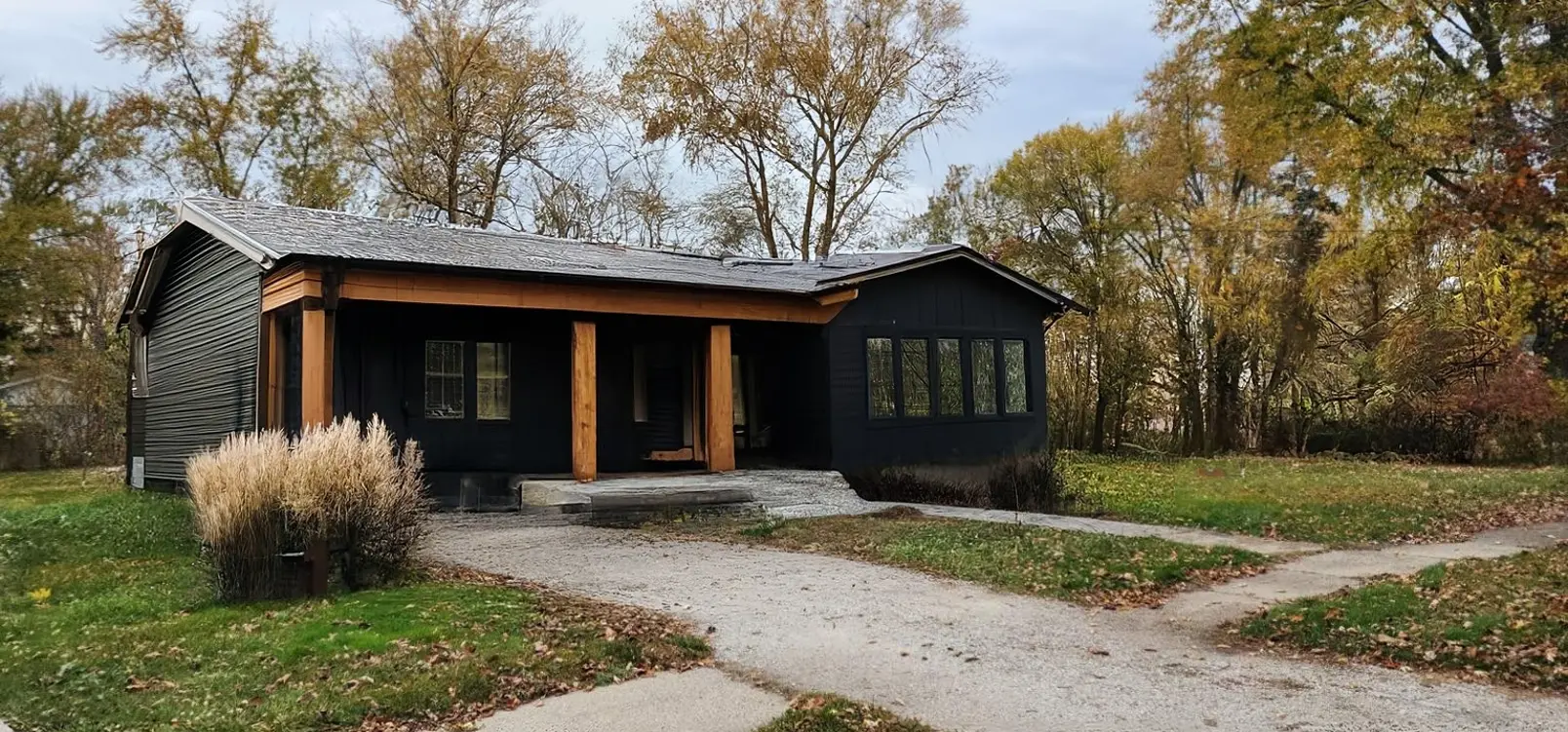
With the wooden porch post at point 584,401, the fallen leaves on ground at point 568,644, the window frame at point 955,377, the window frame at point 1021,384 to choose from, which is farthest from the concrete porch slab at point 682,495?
the window frame at point 1021,384

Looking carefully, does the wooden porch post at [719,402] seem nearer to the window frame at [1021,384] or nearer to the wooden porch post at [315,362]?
the wooden porch post at [315,362]

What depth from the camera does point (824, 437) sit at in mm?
15375

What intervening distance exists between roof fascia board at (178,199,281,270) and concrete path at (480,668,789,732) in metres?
7.80

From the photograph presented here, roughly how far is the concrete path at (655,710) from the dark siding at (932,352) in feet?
33.5

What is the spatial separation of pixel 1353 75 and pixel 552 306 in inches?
422

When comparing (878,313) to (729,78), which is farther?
(729,78)

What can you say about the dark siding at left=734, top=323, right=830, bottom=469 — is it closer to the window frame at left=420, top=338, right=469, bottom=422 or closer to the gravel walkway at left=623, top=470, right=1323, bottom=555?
the gravel walkway at left=623, top=470, right=1323, bottom=555

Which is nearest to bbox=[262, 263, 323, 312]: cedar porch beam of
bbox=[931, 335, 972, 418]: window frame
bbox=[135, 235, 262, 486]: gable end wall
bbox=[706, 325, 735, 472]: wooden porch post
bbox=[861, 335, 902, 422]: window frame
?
bbox=[135, 235, 262, 486]: gable end wall

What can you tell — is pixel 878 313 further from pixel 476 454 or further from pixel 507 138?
pixel 507 138

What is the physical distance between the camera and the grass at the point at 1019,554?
26.3 ft

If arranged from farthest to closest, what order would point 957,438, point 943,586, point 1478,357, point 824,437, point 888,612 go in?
1. point 1478,357
2. point 957,438
3. point 824,437
4. point 943,586
5. point 888,612

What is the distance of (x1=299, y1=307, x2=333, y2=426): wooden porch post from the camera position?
1115cm

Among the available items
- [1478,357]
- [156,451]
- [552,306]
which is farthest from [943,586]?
[1478,357]

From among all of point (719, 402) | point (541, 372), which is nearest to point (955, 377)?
point (719, 402)
